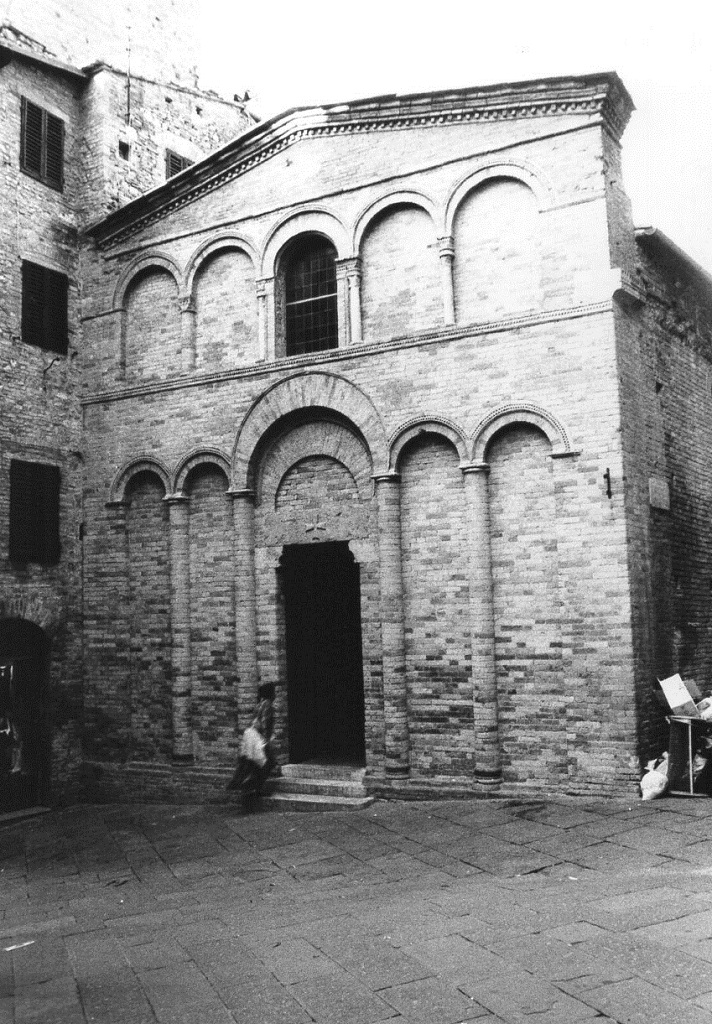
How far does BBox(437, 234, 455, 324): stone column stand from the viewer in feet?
36.9

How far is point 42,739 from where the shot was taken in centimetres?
1346

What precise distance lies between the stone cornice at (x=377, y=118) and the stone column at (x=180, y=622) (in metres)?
4.82

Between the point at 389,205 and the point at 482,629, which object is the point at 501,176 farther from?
the point at 482,629

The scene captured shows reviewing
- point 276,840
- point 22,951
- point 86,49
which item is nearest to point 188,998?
point 22,951

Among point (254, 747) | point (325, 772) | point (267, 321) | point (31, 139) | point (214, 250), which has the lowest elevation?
point (325, 772)

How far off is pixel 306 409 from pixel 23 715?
6500mm

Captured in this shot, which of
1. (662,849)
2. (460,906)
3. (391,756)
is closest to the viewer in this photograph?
(460,906)

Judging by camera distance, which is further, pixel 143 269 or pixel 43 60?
pixel 143 269

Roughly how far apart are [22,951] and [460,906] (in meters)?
3.62

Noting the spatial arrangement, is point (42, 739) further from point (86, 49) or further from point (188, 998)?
point (86, 49)

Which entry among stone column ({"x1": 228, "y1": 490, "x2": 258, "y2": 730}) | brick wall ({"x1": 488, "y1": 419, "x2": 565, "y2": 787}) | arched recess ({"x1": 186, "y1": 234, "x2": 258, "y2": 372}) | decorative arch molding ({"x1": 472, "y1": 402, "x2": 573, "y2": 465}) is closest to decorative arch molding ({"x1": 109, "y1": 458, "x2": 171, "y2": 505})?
stone column ({"x1": 228, "y1": 490, "x2": 258, "y2": 730})

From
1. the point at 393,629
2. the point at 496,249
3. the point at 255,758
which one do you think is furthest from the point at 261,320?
the point at 255,758

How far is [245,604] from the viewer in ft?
41.0

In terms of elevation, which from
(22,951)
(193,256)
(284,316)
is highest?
(193,256)
